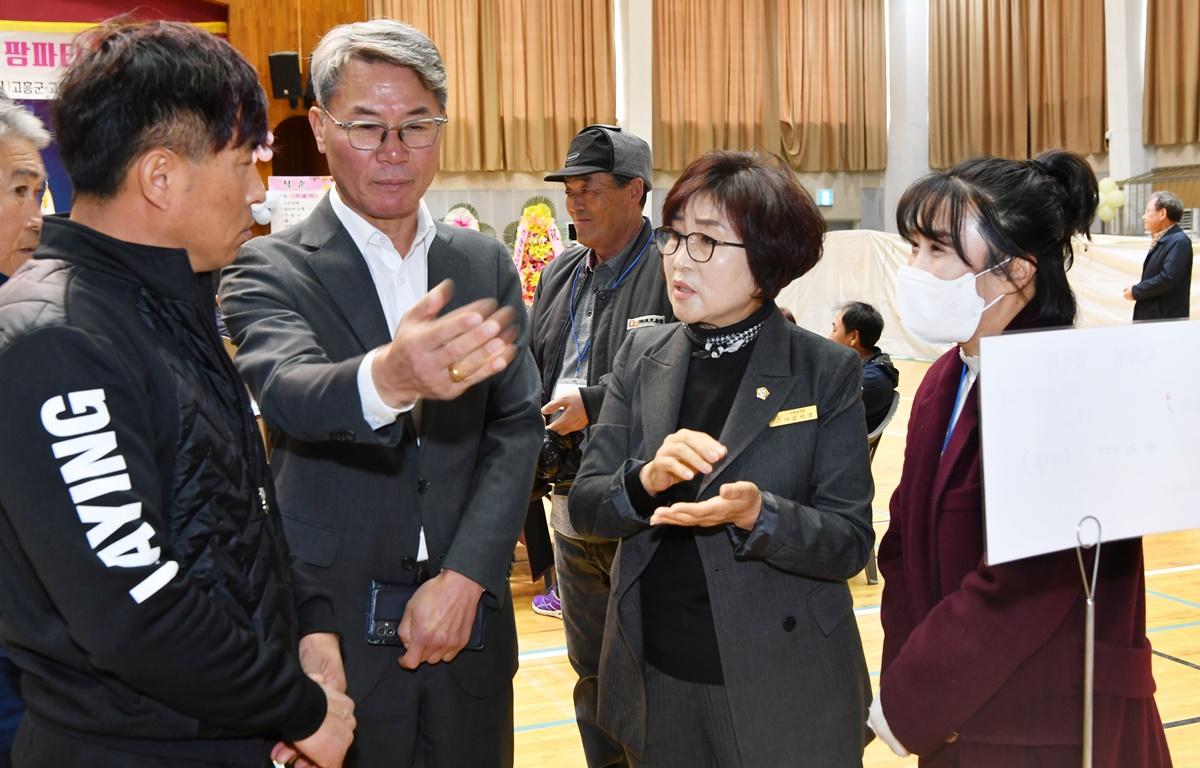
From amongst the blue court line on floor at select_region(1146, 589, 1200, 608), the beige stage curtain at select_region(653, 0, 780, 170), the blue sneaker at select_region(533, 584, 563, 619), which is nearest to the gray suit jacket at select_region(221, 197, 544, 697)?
the blue sneaker at select_region(533, 584, 563, 619)

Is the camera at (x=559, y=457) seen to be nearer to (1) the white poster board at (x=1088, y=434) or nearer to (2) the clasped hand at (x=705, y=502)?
(2) the clasped hand at (x=705, y=502)

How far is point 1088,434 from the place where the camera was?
151cm

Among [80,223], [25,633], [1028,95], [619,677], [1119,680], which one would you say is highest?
[1028,95]

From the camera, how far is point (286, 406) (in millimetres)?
1739

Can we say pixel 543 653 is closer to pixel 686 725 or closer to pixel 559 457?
pixel 559 457

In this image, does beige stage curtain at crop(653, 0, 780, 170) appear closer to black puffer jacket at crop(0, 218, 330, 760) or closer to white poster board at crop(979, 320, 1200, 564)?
white poster board at crop(979, 320, 1200, 564)

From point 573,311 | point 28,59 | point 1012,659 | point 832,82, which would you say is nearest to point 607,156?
point 573,311

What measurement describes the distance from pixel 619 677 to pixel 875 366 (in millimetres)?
3474

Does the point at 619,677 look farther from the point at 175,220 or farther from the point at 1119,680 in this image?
the point at 175,220

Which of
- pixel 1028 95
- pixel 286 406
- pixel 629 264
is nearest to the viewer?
pixel 286 406

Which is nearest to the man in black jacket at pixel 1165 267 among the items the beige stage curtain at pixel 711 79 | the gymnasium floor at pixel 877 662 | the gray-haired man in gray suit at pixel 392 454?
the gymnasium floor at pixel 877 662

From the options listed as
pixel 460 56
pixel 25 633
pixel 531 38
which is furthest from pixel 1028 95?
pixel 25 633

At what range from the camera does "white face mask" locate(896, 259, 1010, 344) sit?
80.7 inches

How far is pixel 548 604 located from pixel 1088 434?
13.8ft
